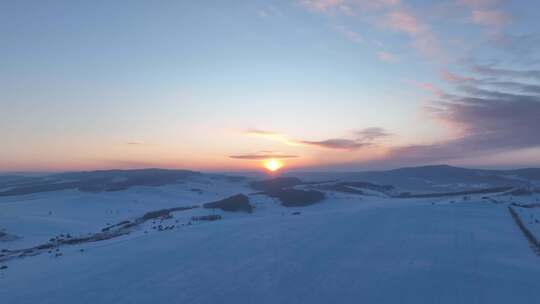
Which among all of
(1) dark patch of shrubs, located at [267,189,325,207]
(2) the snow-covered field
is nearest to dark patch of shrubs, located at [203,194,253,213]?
(1) dark patch of shrubs, located at [267,189,325,207]

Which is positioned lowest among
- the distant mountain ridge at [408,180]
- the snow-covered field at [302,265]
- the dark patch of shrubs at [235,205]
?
the snow-covered field at [302,265]

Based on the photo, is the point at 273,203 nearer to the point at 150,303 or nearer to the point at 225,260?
the point at 225,260

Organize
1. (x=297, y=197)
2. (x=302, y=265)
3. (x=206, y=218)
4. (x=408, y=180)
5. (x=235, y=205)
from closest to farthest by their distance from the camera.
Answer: (x=302, y=265), (x=206, y=218), (x=235, y=205), (x=297, y=197), (x=408, y=180)

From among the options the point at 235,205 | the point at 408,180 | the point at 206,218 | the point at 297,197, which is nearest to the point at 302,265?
the point at 206,218

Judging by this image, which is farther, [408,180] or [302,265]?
[408,180]

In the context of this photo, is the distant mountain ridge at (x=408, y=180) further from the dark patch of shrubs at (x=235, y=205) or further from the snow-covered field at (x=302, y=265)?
the snow-covered field at (x=302, y=265)

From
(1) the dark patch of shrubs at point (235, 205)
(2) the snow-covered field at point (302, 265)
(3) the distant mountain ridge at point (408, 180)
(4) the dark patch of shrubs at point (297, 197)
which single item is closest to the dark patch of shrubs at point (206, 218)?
(1) the dark patch of shrubs at point (235, 205)

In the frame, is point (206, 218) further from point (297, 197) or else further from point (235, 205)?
point (297, 197)

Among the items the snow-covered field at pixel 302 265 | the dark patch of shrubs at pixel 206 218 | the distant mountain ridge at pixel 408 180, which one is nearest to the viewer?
the snow-covered field at pixel 302 265

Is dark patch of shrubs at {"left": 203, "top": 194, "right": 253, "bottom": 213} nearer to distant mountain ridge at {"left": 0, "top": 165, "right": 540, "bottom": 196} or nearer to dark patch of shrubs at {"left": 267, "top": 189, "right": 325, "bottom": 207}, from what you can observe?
dark patch of shrubs at {"left": 267, "top": 189, "right": 325, "bottom": 207}
